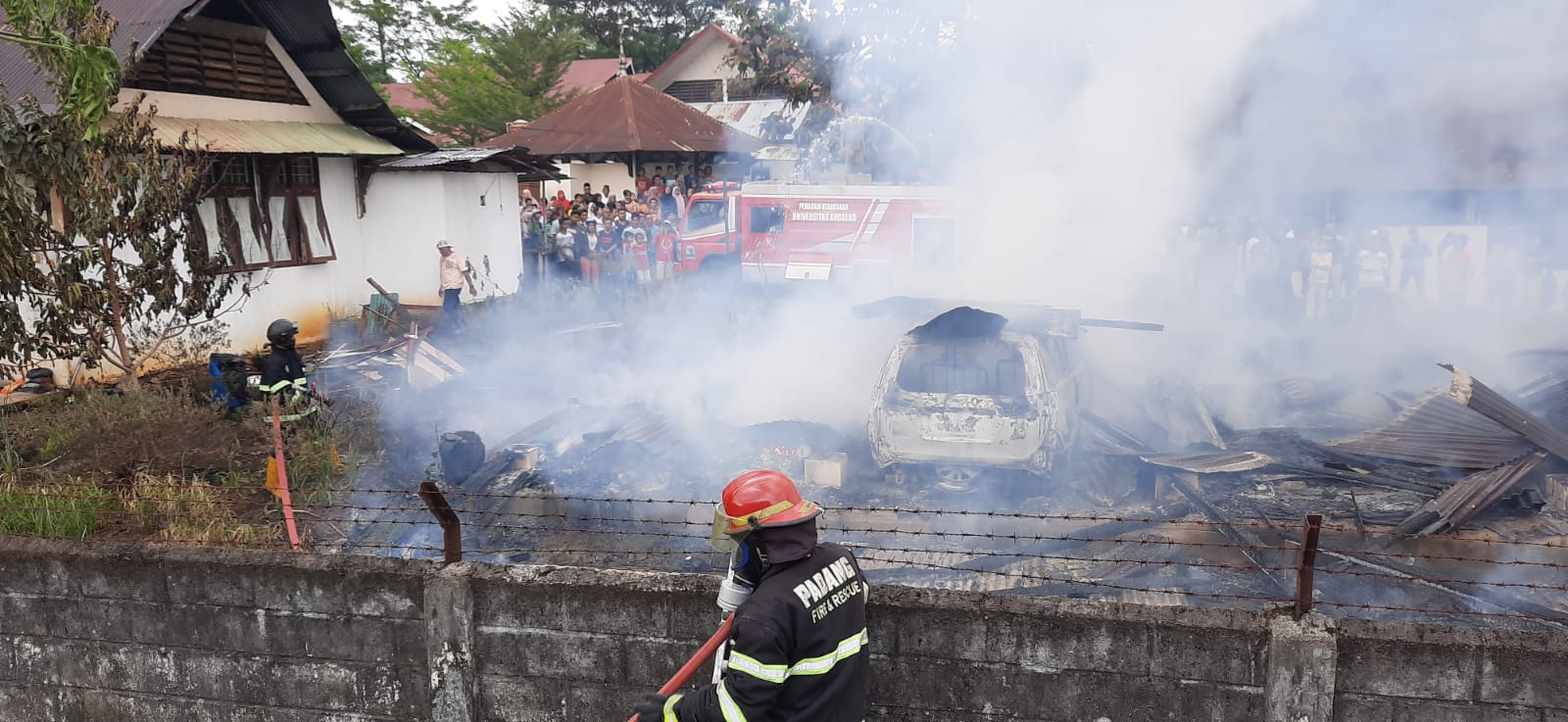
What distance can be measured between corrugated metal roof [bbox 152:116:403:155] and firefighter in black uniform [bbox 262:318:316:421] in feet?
14.5

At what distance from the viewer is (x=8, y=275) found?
7246 millimetres

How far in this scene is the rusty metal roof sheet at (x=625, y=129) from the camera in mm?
26547

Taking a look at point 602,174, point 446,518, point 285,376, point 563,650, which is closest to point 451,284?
point 285,376

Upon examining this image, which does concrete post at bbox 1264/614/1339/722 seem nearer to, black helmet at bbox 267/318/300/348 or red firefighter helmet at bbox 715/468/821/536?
red firefighter helmet at bbox 715/468/821/536

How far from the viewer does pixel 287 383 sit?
7898 millimetres

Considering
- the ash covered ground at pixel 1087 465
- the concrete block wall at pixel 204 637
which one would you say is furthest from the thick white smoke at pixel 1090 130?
the concrete block wall at pixel 204 637

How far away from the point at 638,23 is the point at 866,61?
34726 mm

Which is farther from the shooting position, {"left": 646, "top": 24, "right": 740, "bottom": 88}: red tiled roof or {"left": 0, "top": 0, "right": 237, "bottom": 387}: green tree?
{"left": 646, "top": 24, "right": 740, "bottom": 88}: red tiled roof

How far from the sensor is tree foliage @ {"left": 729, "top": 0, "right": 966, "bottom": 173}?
48.0 ft

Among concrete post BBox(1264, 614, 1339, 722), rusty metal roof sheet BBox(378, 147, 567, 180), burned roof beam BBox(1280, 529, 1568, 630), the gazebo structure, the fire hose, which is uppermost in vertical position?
the gazebo structure

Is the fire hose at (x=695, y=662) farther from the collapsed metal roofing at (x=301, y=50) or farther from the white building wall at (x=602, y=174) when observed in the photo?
the white building wall at (x=602, y=174)

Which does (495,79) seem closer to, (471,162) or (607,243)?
(607,243)

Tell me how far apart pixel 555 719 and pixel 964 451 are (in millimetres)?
4458

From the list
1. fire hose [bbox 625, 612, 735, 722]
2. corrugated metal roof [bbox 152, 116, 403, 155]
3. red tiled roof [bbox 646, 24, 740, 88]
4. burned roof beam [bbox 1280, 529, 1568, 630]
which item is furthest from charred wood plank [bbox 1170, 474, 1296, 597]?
red tiled roof [bbox 646, 24, 740, 88]
